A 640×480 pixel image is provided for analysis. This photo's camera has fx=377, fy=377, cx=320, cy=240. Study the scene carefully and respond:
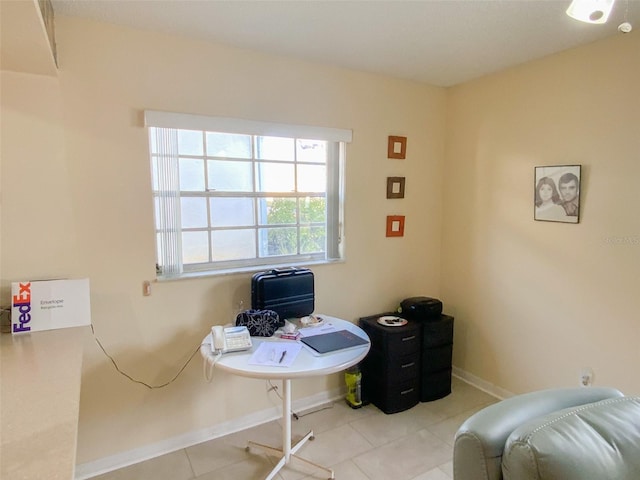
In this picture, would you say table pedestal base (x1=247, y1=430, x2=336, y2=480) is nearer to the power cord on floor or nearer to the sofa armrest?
the power cord on floor

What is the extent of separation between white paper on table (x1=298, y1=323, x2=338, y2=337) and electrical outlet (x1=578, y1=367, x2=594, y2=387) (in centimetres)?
162

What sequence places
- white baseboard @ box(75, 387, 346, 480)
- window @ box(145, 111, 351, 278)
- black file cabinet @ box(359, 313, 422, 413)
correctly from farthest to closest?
1. black file cabinet @ box(359, 313, 422, 413)
2. window @ box(145, 111, 351, 278)
3. white baseboard @ box(75, 387, 346, 480)

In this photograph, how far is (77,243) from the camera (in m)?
2.04

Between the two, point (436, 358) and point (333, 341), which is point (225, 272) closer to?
point (333, 341)

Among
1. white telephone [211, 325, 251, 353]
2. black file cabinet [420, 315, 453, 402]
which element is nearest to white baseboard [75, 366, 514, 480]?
black file cabinet [420, 315, 453, 402]

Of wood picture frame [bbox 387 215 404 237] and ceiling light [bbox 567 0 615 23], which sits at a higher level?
ceiling light [bbox 567 0 615 23]

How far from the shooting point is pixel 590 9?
122 cm

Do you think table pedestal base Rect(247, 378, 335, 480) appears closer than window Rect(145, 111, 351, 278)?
Yes

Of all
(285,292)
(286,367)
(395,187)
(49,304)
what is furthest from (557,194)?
(49,304)

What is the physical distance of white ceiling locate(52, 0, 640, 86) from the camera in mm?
1841

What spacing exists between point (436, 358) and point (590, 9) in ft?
7.75

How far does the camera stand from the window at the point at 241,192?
2262 mm

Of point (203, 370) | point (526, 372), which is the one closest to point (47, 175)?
point (203, 370)

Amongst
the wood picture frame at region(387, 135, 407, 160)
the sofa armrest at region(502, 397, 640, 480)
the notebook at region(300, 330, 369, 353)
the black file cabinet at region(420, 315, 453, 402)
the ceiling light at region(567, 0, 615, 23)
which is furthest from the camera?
the wood picture frame at region(387, 135, 407, 160)
